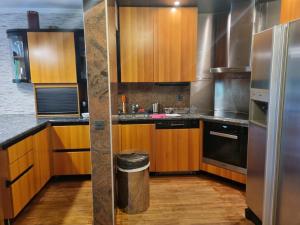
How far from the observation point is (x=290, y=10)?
6.37 feet

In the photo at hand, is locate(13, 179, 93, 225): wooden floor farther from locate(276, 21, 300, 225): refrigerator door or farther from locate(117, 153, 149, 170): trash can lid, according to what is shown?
locate(276, 21, 300, 225): refrigerator door

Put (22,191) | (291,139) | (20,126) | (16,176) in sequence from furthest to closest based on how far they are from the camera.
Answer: (20,126)
(22,191)
(16,176)
(291,139)

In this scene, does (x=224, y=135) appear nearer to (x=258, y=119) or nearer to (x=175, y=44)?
(x=258, y=119)

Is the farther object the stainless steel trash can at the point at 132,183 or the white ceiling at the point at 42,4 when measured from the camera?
the white ceiling at the point at 42,4

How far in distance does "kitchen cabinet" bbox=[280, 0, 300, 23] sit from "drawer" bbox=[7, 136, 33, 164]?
9.18 feet

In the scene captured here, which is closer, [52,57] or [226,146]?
[226,146]

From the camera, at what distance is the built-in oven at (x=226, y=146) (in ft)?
9.66

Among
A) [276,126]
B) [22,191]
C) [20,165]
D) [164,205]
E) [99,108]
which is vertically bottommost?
[164,205]

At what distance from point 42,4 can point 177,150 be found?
2.90 m

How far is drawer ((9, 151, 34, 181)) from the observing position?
2.28 m

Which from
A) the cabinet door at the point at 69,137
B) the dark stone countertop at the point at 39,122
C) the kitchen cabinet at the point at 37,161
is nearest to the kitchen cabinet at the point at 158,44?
the dark stone countertop at the point at 39,122

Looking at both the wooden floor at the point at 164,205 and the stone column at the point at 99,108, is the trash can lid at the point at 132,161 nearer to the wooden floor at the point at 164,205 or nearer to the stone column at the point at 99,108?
the stone column at the point at 99,108

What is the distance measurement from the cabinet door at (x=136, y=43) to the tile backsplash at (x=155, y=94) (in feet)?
1.08

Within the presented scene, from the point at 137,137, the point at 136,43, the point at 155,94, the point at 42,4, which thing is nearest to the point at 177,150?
the point at 137,137
